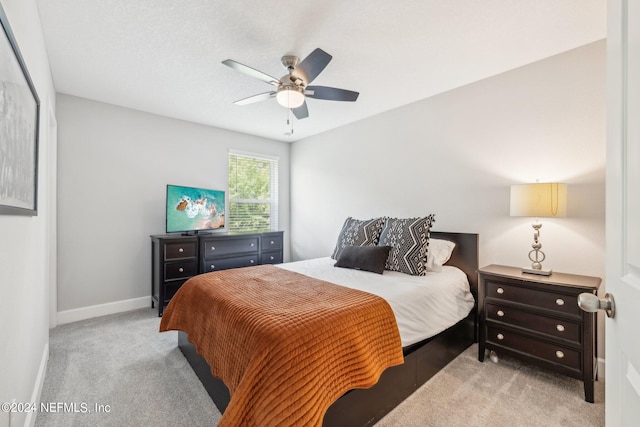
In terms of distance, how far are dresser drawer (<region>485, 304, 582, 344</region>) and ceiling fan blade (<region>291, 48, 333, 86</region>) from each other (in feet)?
7.29

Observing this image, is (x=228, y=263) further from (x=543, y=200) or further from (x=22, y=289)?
(x=543, y=200)

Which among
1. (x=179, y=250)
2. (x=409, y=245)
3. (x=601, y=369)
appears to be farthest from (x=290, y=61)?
(x=601, y=369)

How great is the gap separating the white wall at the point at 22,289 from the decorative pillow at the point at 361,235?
2.37 meters

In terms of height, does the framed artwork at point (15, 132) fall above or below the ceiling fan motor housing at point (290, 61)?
below

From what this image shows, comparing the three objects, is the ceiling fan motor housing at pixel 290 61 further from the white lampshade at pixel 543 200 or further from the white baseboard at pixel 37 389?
the white baseboard at pixel 37 389

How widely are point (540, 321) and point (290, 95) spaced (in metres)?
2.45

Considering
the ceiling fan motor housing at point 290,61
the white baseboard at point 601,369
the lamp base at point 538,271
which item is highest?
the ceiling fan motor housing at point 290,61

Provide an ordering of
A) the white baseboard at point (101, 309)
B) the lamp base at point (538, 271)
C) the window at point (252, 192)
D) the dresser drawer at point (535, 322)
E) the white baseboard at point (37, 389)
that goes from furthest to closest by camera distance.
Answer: the window at point (252, 192) < the white baseboard at point (101, 309) < the lamp base at point (538, 271) < the dresser drawer at point (535, 322) < the white baseboard at point (37, 389)

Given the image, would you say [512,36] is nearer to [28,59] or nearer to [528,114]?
[528,114]

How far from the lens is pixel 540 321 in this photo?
2084mm

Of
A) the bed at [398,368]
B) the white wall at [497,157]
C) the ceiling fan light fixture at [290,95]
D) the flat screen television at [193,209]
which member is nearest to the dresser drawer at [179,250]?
the flat screen television at [193,209]

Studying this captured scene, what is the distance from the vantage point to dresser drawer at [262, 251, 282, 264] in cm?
422

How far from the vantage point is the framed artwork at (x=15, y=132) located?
1.03 meters

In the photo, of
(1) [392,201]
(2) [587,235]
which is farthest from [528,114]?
(1) [392,201]
